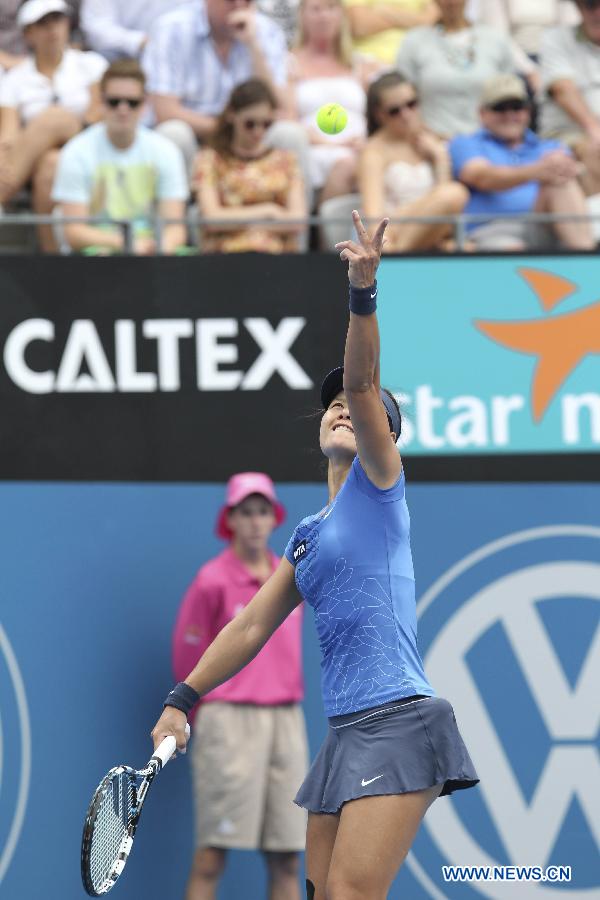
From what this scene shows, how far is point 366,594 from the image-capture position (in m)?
4.12

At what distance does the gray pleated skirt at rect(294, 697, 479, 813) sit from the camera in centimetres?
403

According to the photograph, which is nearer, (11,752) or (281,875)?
(281,875)

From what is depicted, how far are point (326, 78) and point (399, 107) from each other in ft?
2.78

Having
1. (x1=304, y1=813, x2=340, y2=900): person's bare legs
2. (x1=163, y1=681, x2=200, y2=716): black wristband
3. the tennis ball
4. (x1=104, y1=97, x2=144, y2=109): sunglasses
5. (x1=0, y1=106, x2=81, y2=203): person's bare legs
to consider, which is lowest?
(x1=304, y1=813, x2=340, y2=900): person's bare legs

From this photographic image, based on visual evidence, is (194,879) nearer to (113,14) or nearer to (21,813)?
(21,813)

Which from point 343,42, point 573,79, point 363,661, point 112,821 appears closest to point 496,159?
point 573,79

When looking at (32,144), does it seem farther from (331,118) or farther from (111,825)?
(111,825)

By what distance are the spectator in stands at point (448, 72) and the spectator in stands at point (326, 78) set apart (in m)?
0.29

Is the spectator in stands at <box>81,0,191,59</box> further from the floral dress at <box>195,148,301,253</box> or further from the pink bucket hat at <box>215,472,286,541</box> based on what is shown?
→ the pink bucket hat at <box>215,472,286,541</box>

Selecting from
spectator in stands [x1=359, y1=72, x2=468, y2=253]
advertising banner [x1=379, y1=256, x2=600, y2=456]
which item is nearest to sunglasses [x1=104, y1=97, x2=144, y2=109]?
spectator in stands [x1=359, y1=72, x2=468, y2=253]

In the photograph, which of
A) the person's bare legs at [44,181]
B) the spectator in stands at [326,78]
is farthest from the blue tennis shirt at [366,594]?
the spectator in stands at [326,78]

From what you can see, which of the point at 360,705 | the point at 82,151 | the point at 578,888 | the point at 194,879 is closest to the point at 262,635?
the point at 360,705

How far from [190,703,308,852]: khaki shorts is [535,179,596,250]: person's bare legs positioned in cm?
243

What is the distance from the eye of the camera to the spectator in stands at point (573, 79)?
7969mm
